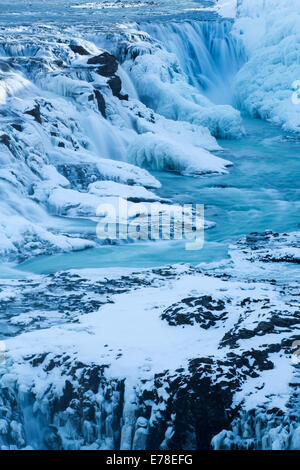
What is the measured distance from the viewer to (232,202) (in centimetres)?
1046

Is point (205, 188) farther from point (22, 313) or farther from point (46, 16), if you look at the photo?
point (46, 16)

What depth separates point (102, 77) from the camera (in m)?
14.4

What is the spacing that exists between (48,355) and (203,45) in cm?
1872

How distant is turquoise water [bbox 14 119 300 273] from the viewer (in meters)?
7.39

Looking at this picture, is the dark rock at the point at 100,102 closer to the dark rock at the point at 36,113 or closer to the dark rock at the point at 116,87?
the dark rock at the point at 116,87

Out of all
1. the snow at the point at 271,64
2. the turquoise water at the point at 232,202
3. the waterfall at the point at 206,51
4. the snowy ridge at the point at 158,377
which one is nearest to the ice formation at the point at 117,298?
the snowy ridge at the point at 158,377

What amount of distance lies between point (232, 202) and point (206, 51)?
489 inches

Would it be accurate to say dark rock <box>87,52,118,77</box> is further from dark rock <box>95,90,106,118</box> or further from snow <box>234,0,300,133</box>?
snow <box>234,0,300,133</box>

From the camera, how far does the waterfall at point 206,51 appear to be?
66.9ft

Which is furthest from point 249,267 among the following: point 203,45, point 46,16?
point 46,16

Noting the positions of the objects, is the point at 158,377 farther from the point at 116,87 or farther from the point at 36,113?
the point at 116,87

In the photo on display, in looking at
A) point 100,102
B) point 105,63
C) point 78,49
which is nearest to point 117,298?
point 100,102

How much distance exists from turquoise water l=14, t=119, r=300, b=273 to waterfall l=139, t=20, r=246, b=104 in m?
5.12

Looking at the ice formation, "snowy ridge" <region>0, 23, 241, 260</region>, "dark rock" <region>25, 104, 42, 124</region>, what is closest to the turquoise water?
the ice formation
